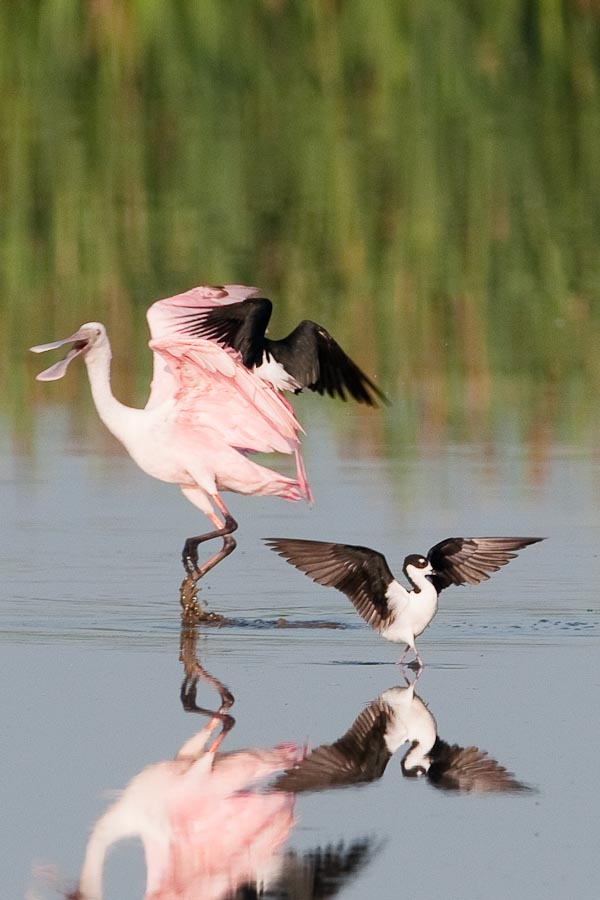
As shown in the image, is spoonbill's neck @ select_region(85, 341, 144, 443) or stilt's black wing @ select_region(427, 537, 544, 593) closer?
stilt's black wing @ select_region(427, 537, 544, 593)

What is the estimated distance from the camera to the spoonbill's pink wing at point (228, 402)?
10.2m

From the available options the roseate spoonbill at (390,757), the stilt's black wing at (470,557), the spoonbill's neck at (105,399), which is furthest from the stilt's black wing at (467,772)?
the spoonbill's neck at (105,399)

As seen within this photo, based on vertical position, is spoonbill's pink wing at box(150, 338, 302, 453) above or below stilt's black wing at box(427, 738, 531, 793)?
above

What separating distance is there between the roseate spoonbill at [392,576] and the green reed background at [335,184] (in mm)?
4003

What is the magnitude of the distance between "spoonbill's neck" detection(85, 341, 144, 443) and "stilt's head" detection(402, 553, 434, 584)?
2336 mm

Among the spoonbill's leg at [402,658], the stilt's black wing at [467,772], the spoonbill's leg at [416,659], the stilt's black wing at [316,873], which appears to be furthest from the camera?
the spoonbill's leg at [402,658]

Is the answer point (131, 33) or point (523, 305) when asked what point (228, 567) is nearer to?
point (523, 305)

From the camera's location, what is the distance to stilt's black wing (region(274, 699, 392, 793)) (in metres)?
6.46

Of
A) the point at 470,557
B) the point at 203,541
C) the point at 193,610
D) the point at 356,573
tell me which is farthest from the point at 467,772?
the point at 203,541

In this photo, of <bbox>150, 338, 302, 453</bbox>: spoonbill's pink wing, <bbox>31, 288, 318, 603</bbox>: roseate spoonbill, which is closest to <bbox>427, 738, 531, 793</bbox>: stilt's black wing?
<bbox>31, 288, 318, 603</bbox>: roseate spoonbill

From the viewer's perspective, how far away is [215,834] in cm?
604

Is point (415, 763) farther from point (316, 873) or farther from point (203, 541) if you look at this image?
point (203, 541)

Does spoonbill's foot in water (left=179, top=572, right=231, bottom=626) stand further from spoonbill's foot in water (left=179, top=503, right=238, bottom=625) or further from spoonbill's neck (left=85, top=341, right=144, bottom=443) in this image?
spoonbill's neck (left=85, top=341, right=144, bottom=443)

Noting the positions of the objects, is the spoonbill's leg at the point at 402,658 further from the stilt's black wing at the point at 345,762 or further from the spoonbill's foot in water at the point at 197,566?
the stilt's black wing at the point at 345,762
